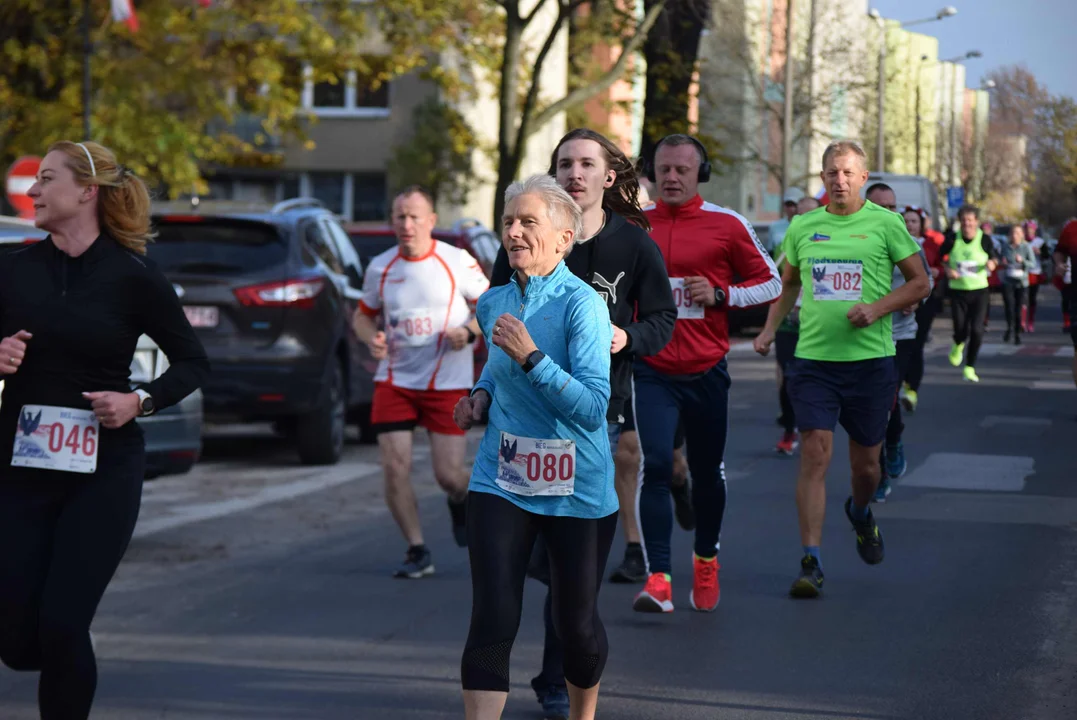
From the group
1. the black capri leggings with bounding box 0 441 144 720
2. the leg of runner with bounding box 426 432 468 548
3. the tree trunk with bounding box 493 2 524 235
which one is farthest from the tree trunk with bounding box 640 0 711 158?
the black capri leggings with bounding box 0 441 144 720

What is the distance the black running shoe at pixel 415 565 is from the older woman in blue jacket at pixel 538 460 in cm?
379

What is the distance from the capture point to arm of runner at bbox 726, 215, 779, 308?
25.1ft

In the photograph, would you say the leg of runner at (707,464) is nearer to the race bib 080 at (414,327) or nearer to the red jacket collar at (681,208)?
the red jacket collar at (681,208)

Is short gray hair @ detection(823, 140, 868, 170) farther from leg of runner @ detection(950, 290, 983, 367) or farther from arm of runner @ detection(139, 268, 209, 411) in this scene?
leg of runner @ detection(950, 290, 983, 367)

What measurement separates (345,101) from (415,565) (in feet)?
143

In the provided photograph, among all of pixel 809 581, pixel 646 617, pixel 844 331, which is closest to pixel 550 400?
pixel 646 617

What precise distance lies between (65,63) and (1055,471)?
59.8 feet

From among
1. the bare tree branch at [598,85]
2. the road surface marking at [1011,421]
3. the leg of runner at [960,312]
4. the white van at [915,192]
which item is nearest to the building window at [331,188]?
the white van at [915,192]

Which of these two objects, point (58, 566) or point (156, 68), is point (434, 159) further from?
point (58, 566)

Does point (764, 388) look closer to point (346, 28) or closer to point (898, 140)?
point (346, 28)

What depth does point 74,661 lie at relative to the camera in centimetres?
481

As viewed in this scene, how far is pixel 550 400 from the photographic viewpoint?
462cm

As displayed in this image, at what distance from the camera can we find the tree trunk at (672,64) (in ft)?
91.0

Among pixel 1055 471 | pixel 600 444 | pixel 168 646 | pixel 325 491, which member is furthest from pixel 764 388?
pixel 600 444
